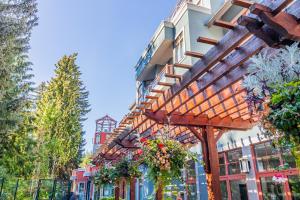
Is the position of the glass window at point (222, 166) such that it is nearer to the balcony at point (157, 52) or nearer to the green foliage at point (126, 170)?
the green foliage at point (126, 170)

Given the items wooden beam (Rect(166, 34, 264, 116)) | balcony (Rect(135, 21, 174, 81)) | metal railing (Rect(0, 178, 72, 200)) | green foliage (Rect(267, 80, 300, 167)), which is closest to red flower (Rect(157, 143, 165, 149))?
wooden beam (Rect(166, 34, 264, 116))

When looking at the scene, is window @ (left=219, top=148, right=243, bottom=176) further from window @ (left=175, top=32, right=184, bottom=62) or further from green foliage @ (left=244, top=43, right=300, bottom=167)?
green foliage @ (left=244, top=43, right=300, bottom=167)

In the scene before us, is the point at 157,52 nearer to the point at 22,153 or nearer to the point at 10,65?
the point at 10,65

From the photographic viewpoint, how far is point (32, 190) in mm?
10680

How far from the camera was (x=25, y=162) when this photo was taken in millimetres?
10062

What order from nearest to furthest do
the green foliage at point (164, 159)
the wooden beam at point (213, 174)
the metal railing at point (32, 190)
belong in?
the green foliage at point (164, 159) < the wooden beam at point (213, 174) < the metal railing at point (32, 190)

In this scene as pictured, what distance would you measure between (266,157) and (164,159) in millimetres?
3382

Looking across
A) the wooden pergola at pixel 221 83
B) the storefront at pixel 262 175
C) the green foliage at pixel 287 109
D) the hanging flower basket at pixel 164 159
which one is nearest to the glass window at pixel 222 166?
the storefront at pixel 262 175

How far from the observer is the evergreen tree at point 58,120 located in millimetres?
11813

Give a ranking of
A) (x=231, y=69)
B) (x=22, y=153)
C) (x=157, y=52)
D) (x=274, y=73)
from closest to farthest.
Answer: (x=274, y=73) < (x=231, y=69) < (x=157, y=52) < (x=22, y=153)

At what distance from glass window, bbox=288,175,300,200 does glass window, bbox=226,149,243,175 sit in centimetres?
155

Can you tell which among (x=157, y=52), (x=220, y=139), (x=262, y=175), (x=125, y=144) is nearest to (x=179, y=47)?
(x=157, y=52)

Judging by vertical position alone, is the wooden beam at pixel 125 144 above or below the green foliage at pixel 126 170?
above

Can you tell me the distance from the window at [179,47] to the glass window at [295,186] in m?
5.11
